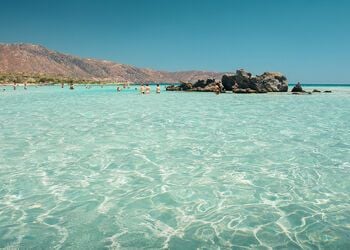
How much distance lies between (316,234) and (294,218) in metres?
0.70

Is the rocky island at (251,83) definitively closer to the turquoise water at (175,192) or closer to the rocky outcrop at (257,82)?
the rocky outcrop at (257,82)

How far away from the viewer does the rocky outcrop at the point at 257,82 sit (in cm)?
6806

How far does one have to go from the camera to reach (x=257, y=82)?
6819 centimetres

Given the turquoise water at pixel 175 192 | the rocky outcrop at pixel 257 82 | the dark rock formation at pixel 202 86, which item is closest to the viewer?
the turquoise water at pixel 175 192

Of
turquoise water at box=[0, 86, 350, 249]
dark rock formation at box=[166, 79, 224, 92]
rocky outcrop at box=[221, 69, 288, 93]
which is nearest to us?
turquoise water at box=[0, 86, 350, 249]

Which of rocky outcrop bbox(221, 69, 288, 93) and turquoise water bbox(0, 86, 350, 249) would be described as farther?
rocky outcrop bbox(221, 69, 288, 93)

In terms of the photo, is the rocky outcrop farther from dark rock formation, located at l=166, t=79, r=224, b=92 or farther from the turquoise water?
the turquoise water

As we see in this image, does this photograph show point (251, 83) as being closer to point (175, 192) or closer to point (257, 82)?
point (257, 82)

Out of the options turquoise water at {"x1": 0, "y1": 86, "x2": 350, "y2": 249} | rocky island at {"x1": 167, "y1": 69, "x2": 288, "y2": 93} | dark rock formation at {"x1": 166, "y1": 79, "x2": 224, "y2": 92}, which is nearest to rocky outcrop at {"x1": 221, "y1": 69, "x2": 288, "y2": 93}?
rocky island at {"x1": 167, "y1": 69, "x2": 288, "y2": 93}

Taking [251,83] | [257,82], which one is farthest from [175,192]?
[257,82]

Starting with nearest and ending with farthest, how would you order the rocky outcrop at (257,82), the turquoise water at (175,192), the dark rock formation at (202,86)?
1. the turquoise water at (175,192)
2. the rocky outcrop at (257,82)
3. the dark rock formation at (202,86)

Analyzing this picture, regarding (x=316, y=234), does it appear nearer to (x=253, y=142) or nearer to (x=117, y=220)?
(x=117, y=220)

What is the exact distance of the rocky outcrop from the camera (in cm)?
6806

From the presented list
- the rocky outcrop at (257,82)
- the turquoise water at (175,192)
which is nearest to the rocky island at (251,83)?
the rocky outcrop at (257,82)
